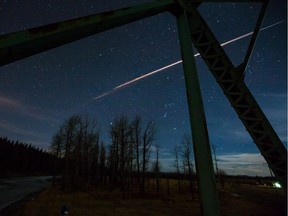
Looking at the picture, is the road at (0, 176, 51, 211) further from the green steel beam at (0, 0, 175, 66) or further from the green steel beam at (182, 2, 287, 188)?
the green steel beam at (0, 0, 175, 66)

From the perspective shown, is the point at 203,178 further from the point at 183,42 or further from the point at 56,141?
the point at 56,141

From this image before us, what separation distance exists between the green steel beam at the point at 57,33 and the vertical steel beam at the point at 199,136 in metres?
0.72

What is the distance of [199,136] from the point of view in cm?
230

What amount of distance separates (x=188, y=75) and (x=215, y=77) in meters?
2.40

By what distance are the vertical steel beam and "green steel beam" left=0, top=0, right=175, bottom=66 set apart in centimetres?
72

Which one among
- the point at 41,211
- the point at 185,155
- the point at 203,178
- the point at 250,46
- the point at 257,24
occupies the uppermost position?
the point at 185,155

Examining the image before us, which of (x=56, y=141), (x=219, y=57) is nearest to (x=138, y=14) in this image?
(x=219, y=57)

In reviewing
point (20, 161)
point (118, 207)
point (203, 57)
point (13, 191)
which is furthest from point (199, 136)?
point (20, 161)

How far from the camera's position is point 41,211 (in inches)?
645

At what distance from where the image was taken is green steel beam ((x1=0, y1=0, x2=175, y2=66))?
1.34 meters

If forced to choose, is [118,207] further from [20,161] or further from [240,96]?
[20,161]

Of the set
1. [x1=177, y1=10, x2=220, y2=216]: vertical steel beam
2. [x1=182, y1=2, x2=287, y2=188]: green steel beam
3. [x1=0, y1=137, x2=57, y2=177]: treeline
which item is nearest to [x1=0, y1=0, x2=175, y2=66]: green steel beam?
[x1=177, y1=10, x2=220, y2=216]: vertical steel beam

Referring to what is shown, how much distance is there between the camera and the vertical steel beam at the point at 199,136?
2147 mm

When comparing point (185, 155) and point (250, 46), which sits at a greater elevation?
point (185, 155)
